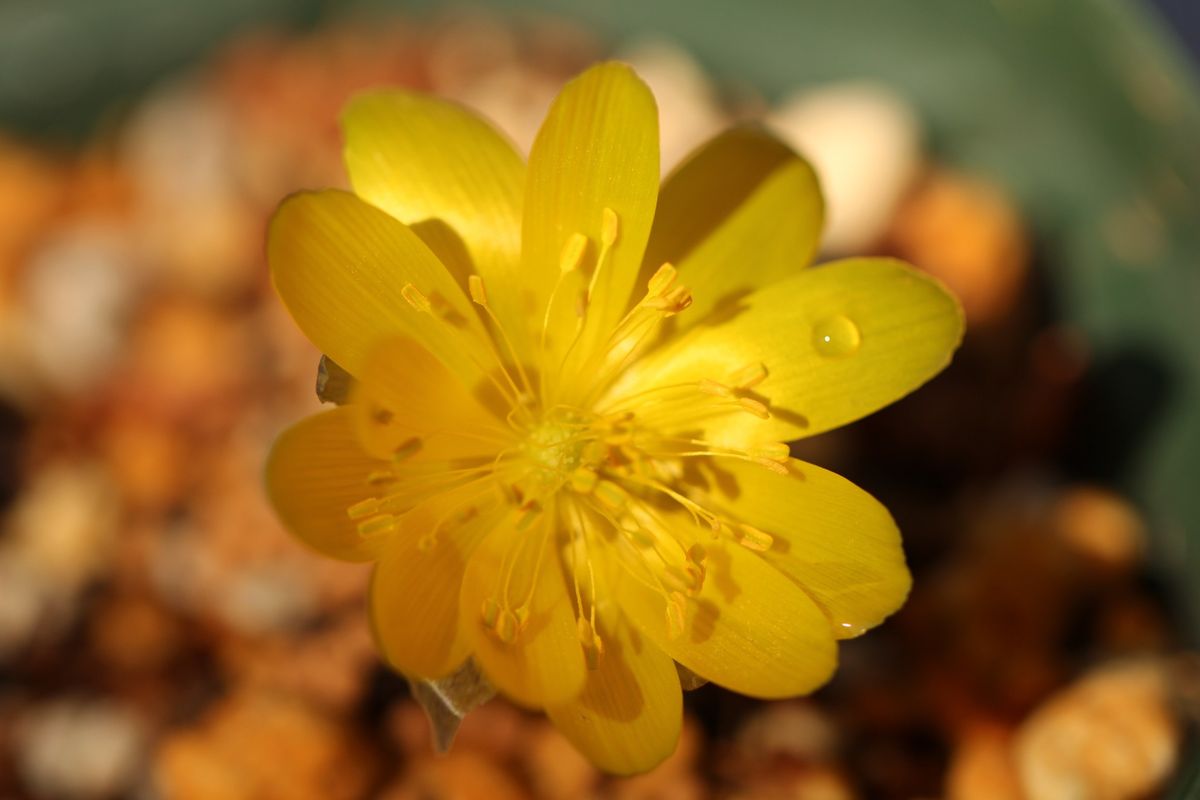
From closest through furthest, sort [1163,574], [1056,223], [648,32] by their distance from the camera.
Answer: [1163,574] < [1056,223] < [648,32]

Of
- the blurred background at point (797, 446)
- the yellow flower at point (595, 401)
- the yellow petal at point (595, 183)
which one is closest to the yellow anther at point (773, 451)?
the yellow flower at point (595, 401)

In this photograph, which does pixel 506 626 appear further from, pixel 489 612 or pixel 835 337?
pixel 835 337

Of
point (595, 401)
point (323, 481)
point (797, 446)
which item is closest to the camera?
point (323, 481)

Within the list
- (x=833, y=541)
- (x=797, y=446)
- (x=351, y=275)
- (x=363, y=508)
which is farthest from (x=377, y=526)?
(x=797, y=446)

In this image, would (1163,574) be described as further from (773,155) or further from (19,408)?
(19,408)

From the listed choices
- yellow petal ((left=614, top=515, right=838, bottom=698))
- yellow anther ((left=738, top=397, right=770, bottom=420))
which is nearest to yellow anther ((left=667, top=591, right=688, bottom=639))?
yellow petal ((left=614, top=515, right=838, bottom=698))

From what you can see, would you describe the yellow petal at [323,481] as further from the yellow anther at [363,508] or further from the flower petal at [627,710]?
the flower petal at [627,710]

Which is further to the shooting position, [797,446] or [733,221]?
[797,446]

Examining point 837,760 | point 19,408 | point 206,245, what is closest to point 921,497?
point 837,760
